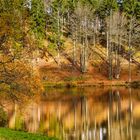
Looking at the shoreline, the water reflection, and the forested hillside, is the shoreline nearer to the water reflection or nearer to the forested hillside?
the forested hillside

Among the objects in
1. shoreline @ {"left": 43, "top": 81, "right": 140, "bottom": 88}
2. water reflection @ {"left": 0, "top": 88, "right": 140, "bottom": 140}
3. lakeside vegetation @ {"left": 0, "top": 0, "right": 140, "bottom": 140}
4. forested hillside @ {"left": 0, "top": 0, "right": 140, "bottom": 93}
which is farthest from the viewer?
forested hillside @ {"left": 0, "top": 0, "right": 140, "bottom": 93}

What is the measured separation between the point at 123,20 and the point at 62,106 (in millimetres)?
42907

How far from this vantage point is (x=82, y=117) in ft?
126

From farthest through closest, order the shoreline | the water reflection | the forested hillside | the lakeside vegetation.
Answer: the forested hillside
the lakeside vegetation
the shoreline
the water reflection

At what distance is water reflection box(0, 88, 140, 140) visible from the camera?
98.6 ft

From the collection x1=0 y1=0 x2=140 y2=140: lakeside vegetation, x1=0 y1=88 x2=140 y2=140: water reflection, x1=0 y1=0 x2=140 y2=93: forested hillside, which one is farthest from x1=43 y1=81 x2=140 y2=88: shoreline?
x1=0 y1=88 x2=140 y2=140: water reflection

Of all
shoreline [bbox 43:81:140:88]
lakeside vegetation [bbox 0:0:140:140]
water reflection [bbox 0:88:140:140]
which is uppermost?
lakeside vegetation [bbox 0:0:140:140]

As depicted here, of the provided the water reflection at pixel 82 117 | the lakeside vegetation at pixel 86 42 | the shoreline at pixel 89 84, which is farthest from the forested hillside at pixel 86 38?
the water reflection at pixel 82 117

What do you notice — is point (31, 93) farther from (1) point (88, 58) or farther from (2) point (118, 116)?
(1) point (88, 58)

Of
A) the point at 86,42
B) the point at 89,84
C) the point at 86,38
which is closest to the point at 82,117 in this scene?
the point at 89,84

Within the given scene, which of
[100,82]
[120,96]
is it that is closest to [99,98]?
[120,96]

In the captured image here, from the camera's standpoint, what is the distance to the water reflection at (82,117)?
98.6ft

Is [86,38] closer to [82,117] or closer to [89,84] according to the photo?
[89,84]

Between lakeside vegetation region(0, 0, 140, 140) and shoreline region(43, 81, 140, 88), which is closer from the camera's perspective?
shoreline region(43, 81, 140, 88)
